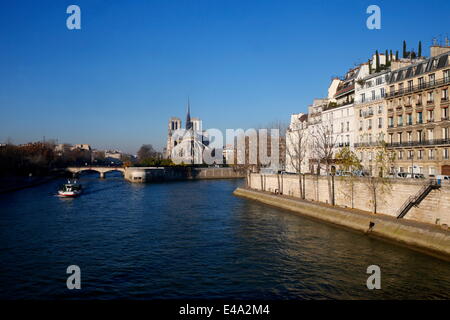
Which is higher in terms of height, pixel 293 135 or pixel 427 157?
pixel 293 135

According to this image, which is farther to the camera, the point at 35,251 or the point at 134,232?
the point at 134,232

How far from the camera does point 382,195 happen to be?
3219 centimetres

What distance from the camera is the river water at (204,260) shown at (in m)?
17.5

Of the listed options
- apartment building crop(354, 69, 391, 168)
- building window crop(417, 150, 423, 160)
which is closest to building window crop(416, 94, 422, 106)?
building window crop(417, 150, 423, 160)

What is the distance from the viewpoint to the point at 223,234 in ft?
99.9

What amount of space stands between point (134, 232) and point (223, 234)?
23.9 ft

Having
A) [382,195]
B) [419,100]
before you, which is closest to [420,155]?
[419,100]

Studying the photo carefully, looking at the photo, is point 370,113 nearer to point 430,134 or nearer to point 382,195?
point 430,134

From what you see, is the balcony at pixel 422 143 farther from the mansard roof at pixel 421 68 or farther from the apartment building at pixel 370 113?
the mansard roof at pixel 421 68

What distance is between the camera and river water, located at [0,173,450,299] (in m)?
17.5

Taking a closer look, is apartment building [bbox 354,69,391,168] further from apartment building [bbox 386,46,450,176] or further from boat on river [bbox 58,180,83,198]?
boat on river [bbox 58,180,83,198]

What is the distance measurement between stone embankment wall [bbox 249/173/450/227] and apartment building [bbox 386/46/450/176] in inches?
321
